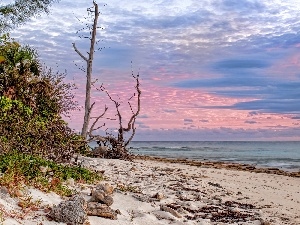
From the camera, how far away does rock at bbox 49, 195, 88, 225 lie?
239 inches

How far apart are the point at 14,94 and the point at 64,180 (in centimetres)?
808

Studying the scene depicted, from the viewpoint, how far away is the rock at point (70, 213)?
607cm

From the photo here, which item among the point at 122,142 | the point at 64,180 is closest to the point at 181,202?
the point at 64,180

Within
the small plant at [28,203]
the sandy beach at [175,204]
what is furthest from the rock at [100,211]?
the small plant at [28,203]

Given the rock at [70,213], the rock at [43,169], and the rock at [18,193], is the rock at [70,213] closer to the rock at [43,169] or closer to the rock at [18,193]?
the rock at [18,193]

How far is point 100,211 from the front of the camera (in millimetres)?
6824

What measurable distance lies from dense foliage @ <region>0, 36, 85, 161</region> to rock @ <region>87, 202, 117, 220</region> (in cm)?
443

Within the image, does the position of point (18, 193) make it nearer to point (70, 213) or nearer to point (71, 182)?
point (70, 213)

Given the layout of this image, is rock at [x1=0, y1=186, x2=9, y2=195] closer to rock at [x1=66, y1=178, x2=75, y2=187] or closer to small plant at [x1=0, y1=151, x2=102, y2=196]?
small plant at [x1=0, y1=151, x2=102, y2=196]

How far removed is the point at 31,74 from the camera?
57.0 feet

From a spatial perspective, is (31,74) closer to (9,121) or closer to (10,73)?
(10,73)

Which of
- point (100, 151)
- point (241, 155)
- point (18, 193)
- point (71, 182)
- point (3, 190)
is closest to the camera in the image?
point (3, 190)

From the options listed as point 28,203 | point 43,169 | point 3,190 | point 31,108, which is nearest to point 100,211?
point 28,203

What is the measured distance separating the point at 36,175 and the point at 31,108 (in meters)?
7.77
